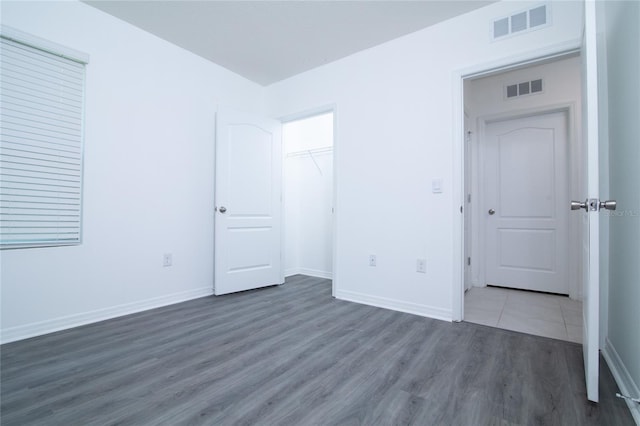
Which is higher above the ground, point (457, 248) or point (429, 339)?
point (457, 248)

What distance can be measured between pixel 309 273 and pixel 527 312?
2570 mm

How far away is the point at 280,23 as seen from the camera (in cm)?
267

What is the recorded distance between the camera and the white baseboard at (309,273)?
4.13 metres

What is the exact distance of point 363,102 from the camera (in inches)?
121

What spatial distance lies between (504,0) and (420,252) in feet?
6.80

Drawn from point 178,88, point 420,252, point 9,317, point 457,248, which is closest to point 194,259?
point 9,317

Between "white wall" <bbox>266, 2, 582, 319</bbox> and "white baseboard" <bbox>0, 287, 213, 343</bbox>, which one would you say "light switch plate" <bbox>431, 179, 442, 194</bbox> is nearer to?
"white wall" <bbox>266, 2, 582, 319</bbox>

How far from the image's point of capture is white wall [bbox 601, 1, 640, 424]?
1.40 metres

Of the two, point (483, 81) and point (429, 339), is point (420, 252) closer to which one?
point (429, 339)

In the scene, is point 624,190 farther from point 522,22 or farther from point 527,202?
point 527,202

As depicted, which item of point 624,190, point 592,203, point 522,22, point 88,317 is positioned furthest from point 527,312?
point 88,317

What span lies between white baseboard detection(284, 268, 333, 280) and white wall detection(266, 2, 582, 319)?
3.15 ft

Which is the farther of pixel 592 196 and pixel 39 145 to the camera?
pixel 39 145

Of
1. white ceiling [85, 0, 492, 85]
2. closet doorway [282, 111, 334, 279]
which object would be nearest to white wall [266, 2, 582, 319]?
white ceiling [85, 0, 492, 85]
